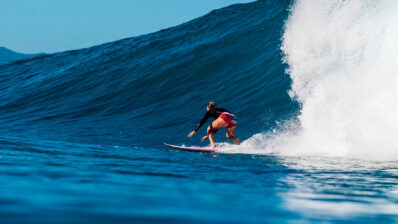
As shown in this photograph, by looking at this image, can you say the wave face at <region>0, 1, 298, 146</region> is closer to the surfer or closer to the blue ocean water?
the blue ocean water

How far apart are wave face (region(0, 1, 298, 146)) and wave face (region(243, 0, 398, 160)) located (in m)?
2.09

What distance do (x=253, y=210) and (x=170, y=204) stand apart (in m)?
0.61

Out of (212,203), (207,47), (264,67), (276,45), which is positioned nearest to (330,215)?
(212,203)

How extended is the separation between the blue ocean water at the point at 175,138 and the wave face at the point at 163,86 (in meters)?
0.07

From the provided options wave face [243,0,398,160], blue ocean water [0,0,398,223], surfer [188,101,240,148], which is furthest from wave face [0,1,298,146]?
wave face [243,0,398,160]

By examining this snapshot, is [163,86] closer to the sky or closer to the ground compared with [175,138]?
closer to the sky

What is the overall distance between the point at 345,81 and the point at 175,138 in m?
5.11

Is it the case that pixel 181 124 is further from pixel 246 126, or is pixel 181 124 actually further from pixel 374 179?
pixel 374 179

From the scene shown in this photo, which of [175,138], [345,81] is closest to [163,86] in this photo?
[175,138]

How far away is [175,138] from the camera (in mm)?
14188

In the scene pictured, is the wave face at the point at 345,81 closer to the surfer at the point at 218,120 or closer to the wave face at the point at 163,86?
the surfer at the point at 218,120

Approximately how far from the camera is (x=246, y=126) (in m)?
15.2

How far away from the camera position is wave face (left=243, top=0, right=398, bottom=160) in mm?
10234

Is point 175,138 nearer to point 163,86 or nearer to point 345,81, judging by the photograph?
point 345,81
